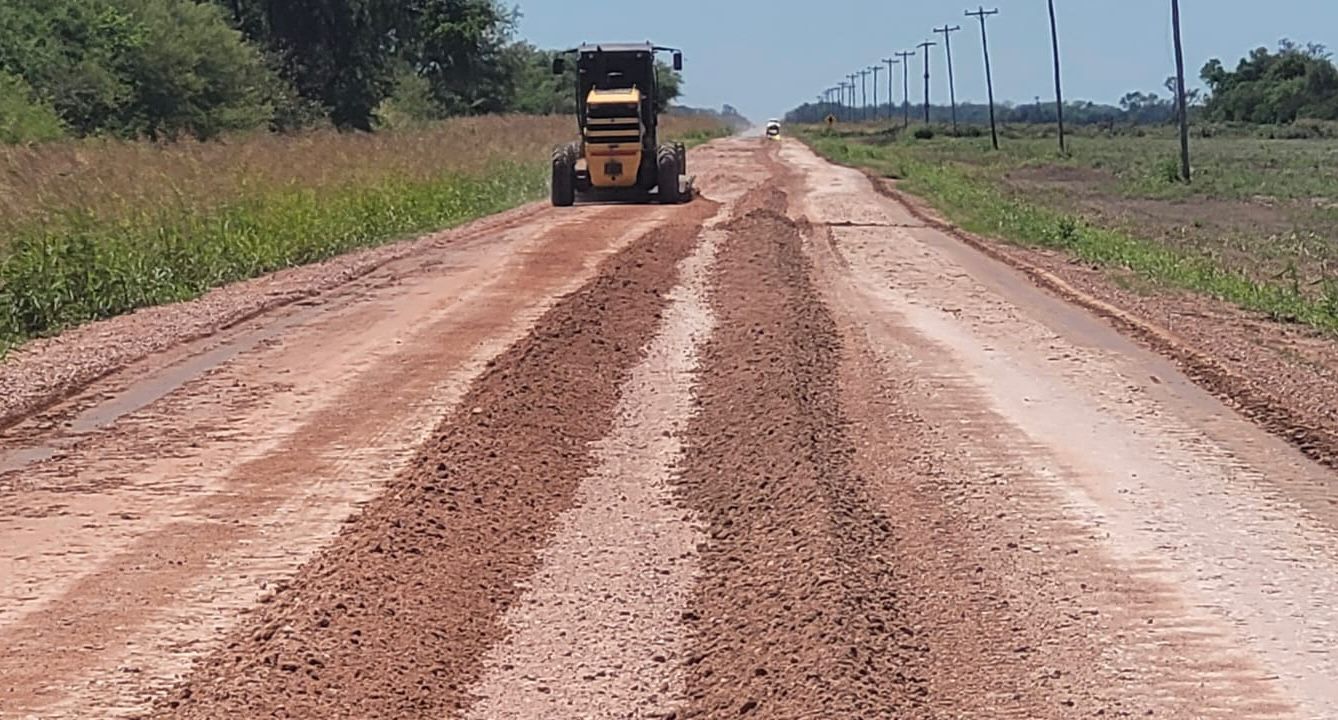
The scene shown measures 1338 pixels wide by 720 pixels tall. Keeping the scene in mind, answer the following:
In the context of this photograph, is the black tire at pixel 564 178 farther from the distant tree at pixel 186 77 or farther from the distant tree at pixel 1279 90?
the distant tree at pixel 1279 90

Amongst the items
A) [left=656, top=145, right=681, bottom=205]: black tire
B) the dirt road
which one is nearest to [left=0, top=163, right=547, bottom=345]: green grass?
the dirt road

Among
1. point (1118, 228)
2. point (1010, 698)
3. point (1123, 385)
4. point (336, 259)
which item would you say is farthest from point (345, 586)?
point (1118, 228)

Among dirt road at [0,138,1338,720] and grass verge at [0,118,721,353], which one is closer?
dirt road at [0,138,1338,720]

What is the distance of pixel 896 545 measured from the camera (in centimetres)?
750

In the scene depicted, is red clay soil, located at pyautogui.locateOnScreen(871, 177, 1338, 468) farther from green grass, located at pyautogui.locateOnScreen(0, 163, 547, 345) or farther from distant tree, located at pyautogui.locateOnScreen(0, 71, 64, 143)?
distant tree, located at pyautogui.locateOnScreen(0, 71, 64, 143)

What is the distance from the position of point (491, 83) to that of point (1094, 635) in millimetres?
78423

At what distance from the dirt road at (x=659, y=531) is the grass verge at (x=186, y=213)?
2.31m

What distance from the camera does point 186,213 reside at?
786 inches

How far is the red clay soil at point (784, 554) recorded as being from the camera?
573 centimetres

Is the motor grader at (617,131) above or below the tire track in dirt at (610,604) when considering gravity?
above

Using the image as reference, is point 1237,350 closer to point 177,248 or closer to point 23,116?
point 177,248

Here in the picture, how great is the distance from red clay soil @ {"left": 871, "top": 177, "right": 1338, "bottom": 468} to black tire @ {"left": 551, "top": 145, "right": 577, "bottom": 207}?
38.1 ft

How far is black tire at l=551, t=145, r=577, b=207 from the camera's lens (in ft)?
103

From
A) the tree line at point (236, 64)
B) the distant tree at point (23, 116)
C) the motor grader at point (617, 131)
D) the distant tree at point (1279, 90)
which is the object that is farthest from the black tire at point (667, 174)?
the distant tree at point (1279, 90)
